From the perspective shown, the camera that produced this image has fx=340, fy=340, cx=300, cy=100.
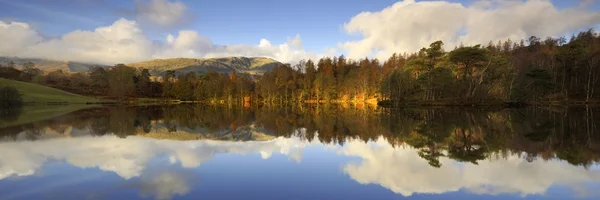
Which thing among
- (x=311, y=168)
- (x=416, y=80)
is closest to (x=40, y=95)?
(x=416, y=80)

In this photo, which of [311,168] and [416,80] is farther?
[416,80]

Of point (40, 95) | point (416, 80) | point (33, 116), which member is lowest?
point (33, 116)

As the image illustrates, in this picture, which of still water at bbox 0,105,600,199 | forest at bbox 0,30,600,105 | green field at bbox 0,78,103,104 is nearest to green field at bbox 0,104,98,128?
still water at bbox 0,105,600,199

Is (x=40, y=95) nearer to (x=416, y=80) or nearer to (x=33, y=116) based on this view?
(x=33, y=116)

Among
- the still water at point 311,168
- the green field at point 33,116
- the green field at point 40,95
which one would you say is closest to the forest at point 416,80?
the green field at point 40,95

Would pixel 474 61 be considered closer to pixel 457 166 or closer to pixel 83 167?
pixel 457 166

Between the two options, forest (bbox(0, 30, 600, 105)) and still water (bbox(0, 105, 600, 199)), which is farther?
forest (bbox(0, 30, 600, 105))

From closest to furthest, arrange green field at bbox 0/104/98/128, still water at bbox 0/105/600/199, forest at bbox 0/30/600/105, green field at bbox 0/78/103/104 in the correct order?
still water at bbox 0/105/600/199, green field at bbox 0/104/98/128, forest at bbox 0/30/600/105, green field at bbox 0/78/103/104

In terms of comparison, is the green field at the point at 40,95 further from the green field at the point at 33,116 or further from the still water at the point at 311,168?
the still water at the point at 311,168

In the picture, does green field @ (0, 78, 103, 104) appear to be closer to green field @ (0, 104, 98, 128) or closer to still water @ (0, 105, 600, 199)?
green field @ (0, 104, 98, 128)

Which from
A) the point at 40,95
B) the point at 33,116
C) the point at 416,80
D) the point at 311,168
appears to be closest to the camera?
the point at 311,168

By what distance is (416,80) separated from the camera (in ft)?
207

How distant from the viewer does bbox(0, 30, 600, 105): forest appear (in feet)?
181

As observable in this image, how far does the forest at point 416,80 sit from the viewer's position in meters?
55.0
